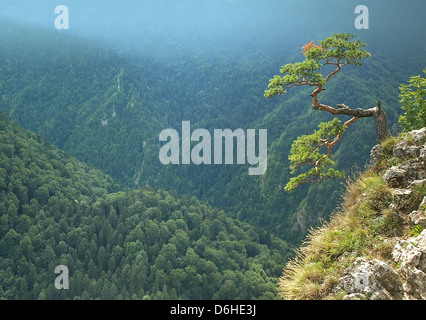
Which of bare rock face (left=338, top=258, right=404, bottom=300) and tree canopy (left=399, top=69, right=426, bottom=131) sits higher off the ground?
tree canopy (left=399, top=69, right=426, bottom=131)

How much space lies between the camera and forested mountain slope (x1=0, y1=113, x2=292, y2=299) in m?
80.5

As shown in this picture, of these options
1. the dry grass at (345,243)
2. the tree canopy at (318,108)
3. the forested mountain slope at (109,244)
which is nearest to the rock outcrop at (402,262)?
the dry grass at (345,243)

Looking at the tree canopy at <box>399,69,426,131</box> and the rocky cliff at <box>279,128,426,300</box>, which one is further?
the tree canopy at <box>399,69,426,131</box>

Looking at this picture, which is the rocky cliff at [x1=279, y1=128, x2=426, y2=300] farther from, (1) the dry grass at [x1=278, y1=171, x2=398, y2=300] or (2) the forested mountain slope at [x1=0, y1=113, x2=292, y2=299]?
(2) the forested mountain slope at [x1=0, y1=113, x2=292, y2=299]

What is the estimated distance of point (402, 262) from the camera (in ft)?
26.9

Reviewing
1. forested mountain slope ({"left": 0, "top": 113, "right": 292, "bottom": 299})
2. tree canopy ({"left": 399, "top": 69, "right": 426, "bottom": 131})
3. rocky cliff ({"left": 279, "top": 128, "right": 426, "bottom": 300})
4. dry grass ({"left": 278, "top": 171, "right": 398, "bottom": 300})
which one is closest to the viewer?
rocky cliff ({"left": 279, "top": 128, "right": 426, "bottom": 300})

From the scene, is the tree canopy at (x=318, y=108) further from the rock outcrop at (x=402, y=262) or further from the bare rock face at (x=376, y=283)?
the bare rock face at (x=376, y=283)

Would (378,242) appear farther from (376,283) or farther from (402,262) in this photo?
(376,283)

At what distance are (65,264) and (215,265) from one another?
110 feet

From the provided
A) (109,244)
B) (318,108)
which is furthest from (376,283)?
(109,244)

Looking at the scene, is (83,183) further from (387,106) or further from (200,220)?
(387,106)

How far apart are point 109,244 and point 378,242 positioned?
88.9 metres

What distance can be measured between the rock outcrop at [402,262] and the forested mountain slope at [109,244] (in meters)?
72.6

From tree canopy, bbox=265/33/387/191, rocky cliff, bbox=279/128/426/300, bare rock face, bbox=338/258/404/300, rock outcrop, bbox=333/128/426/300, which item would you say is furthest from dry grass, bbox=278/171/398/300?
Answer: tree canopy, bbox=265/33/387/191
